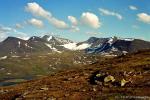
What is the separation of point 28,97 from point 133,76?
59.7 ft

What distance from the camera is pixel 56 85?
60.3 m

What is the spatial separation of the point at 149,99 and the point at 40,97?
730 inches

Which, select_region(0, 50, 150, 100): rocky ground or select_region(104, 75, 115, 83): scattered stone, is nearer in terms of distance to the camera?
select_region(0, 50, 150, 100): rocky ground

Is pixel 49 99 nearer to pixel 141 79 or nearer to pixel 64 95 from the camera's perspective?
pixel 64 95

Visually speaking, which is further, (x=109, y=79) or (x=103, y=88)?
(x=109, y=79)

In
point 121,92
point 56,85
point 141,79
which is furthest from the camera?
point 56,85

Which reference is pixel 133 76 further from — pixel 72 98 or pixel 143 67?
pixel 72 98

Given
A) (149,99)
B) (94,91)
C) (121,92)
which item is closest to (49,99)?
(94,91)

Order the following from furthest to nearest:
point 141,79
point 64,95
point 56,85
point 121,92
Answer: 1. point 56,85
2. point 141,79
3. point 64,95
4. point 121,92

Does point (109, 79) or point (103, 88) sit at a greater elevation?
point (109, 79)

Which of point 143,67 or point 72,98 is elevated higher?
point 143,67

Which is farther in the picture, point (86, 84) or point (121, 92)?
point (86, 84)

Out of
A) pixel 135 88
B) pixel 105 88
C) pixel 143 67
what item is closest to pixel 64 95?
pixel 105 88

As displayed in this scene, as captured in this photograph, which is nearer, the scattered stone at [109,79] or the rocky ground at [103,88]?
the rocky ground at [103,88]
